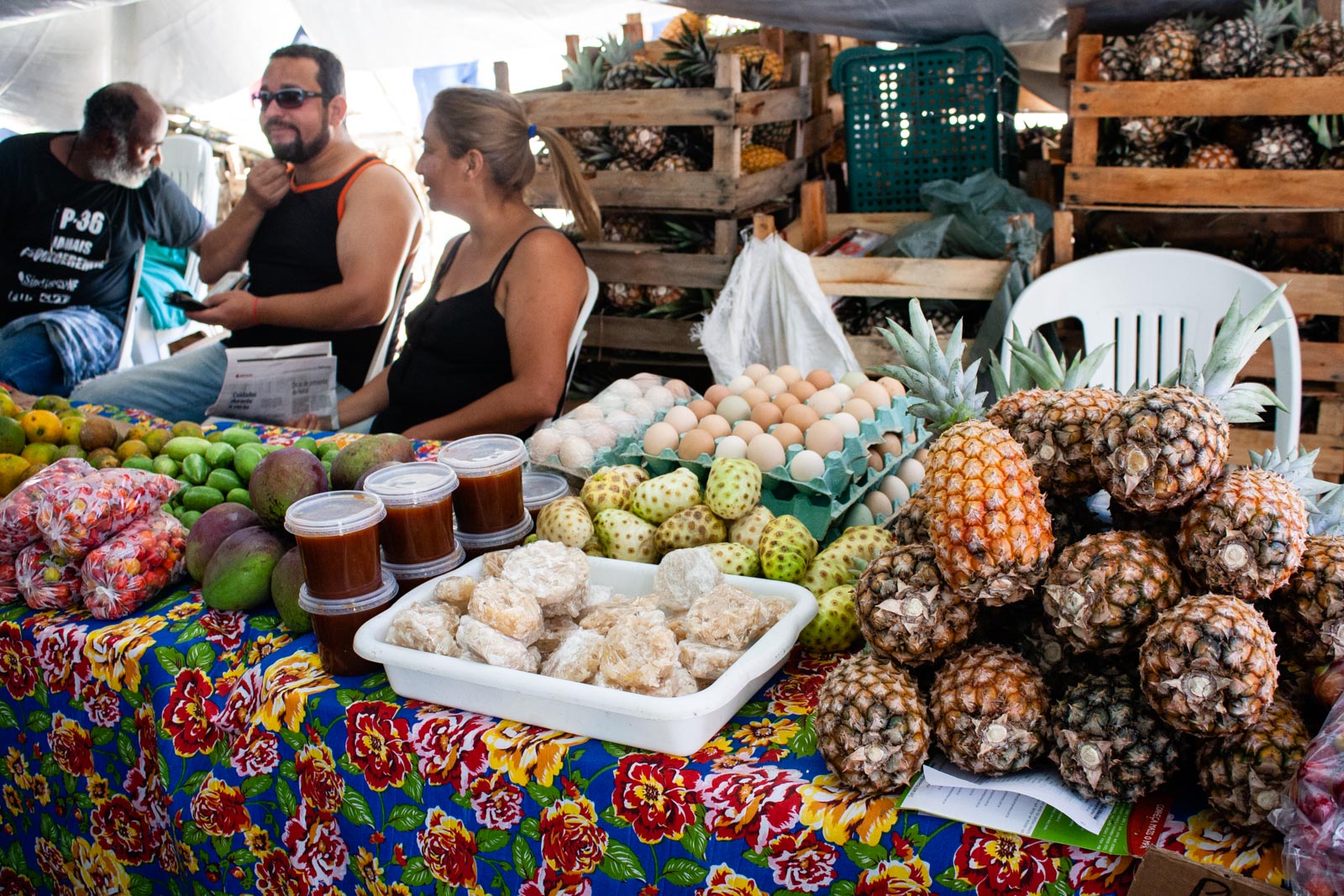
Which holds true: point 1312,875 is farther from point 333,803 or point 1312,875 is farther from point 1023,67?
point 1023,67

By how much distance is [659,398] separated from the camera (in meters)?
2.52

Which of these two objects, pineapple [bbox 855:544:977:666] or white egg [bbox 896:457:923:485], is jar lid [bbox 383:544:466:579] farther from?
white egg [bbox 896:457:923:485]

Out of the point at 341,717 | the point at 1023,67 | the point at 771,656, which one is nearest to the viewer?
the point at 771,656

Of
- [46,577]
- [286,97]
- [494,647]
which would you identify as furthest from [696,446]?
[286,97]

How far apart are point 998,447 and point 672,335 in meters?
2.87

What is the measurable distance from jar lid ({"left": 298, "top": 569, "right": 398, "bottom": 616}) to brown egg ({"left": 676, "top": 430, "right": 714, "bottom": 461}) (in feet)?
2.47

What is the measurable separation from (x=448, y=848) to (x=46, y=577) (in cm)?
108

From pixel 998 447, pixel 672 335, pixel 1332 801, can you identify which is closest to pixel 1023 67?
pixel 672 335

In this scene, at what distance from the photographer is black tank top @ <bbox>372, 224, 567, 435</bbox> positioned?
321 cm

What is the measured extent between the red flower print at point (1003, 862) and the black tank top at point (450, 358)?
7.93 ft

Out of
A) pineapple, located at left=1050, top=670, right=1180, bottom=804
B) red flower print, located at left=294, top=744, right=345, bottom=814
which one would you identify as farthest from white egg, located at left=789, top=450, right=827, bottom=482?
red flower print, located at left=294, top=744, right=345, bottom=814

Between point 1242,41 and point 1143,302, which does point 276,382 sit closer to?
point 1143,302

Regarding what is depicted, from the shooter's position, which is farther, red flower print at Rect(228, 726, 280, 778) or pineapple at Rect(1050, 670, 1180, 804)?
red flower print at Rect(228, 726, 280, 778)

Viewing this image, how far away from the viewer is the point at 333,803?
5.01 feet
